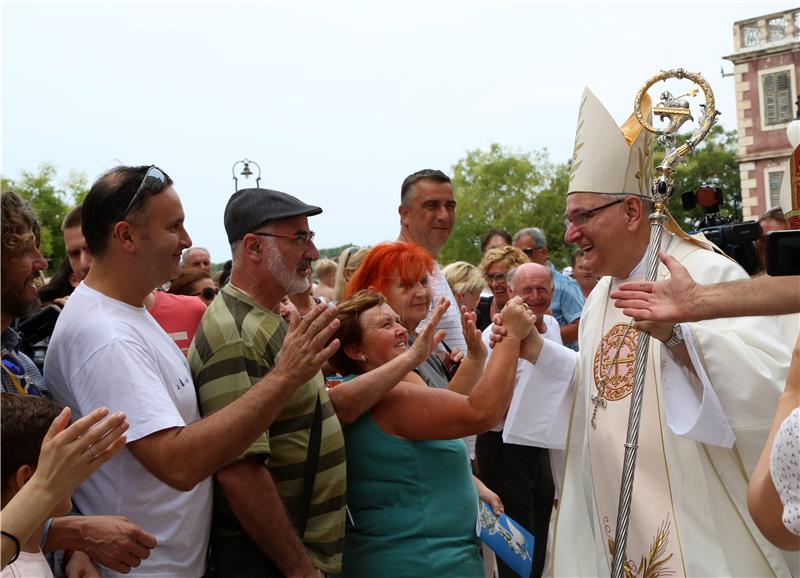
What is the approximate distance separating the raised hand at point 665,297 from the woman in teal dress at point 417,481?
24.9 inches

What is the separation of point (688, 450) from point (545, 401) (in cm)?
86

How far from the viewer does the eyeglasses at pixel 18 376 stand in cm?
283

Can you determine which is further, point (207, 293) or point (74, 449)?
point (207, 293)

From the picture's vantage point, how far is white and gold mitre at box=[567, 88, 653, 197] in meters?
4.29

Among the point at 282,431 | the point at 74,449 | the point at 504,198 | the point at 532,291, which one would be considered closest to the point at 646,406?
the point at 282,431

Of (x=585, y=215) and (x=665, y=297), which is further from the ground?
(x=585, y=215)

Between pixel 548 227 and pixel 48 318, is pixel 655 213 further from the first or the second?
pixel 548 227

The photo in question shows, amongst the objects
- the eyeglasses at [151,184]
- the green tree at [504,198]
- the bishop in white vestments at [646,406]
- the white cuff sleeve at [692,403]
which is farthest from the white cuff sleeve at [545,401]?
the green tree at [504,198]

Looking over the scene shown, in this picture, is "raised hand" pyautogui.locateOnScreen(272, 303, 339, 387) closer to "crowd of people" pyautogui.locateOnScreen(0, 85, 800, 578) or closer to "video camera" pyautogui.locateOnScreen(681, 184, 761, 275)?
"crowd of people" pyautogui.locateOnScreen(0, 85, 800, 578)

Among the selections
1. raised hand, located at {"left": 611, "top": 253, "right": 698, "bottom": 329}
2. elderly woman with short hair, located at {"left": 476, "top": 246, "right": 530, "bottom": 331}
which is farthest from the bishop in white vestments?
elderly woman with short hair, located at {"left": 476, "top": 246, "right": 530, "bottom": 331}

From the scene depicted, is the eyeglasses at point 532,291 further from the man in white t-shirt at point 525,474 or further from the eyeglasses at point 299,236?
the eyeglasses at point 299,236

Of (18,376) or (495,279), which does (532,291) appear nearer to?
(495,279)

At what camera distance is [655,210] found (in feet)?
12.8

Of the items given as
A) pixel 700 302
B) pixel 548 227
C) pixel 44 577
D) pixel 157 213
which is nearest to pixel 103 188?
pixel 157 213
